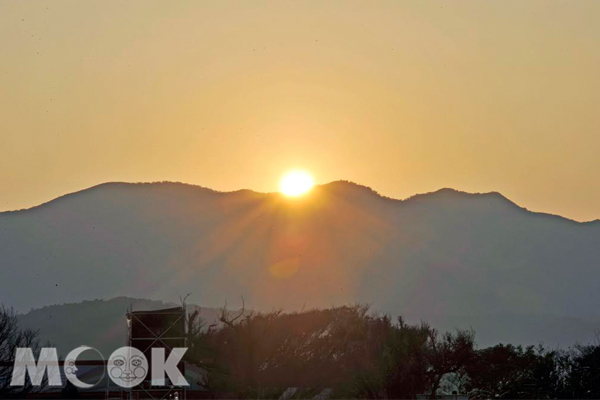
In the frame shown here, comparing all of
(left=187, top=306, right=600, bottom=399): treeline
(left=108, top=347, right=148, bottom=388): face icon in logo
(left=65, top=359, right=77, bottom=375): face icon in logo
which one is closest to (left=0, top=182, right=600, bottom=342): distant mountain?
(left=187, top=306, right=600, bottom=399): treeline

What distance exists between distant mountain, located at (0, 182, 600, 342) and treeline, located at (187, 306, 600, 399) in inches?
959

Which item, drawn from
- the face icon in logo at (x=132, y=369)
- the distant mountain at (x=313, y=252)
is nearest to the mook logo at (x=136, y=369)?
the face icon in logo at (x=132, y=369)

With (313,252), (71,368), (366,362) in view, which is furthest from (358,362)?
(313,252)

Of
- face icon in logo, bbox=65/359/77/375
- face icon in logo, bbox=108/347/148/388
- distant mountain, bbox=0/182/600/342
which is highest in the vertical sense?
distant mountain, bbox=0/182/600/342

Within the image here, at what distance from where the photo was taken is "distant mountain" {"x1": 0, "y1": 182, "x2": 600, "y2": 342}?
343 feet

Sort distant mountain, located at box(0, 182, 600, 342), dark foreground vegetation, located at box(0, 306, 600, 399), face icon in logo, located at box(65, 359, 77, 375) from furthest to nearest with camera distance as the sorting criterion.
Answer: distant mountain, located at box(0, 182, 600, 342) < dark foreground vegetation, located at box(0, 306, 600, 399) < face icon in logo, located at box(65, 359, 77, 375)

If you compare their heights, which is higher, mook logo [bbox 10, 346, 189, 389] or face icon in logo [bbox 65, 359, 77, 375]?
face icon in logo [bbox 65, 359, 77, 375]

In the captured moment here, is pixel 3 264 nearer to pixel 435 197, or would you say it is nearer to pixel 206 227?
pixel 206 227

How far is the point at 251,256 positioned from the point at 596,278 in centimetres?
6080

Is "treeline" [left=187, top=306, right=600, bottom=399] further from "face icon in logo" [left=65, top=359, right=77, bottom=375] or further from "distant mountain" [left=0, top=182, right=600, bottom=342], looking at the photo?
"distant mountain" [left=0, top=182, right=600, bottom=342]

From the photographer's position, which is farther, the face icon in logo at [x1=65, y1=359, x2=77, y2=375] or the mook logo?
the face icon in logo at [x1=65, y1=359, x2=77, y2=375]

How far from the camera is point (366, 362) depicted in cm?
5444

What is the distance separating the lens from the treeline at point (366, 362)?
131 feet

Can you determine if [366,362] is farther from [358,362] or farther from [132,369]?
[132,369]
